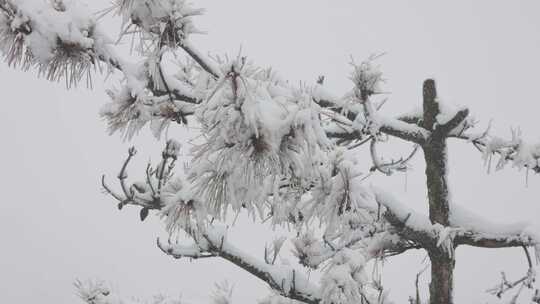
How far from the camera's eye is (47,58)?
205 centimetres

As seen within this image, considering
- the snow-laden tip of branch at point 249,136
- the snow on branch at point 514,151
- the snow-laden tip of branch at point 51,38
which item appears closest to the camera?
the snow-laden tip of branch at point 249,136

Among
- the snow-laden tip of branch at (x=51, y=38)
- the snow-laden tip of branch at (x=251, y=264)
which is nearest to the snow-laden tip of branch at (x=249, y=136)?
the snow-laden tip of branch at (x=51, y=38)

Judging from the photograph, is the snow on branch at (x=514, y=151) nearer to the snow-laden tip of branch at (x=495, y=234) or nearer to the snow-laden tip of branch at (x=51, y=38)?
the snow-laden tip of branch at (x=495, y=234)

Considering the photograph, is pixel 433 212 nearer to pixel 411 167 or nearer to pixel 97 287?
pixel 411 167

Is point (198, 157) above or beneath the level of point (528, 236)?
beneath

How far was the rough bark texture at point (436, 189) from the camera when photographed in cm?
314

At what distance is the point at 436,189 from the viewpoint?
332cm

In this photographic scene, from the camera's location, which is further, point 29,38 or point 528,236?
point 528,236

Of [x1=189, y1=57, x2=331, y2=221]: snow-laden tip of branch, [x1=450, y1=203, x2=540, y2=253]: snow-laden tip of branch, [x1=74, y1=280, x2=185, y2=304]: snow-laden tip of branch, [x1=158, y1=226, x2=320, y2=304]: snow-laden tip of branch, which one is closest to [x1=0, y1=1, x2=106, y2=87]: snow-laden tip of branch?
[x1=189, y1=57, x2=331, y2=221]: snow-laden tip of branch

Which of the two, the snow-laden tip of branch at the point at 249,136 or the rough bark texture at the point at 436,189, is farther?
the rough bark texture at the point at 436,189

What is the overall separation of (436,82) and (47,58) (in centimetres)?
252

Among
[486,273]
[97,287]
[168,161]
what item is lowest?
[97,287]

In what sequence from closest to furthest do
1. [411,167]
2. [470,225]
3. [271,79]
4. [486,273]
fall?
[271,79] → [470,225] → [411,167] → [486,273]

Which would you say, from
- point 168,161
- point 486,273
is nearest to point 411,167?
point 168,161
